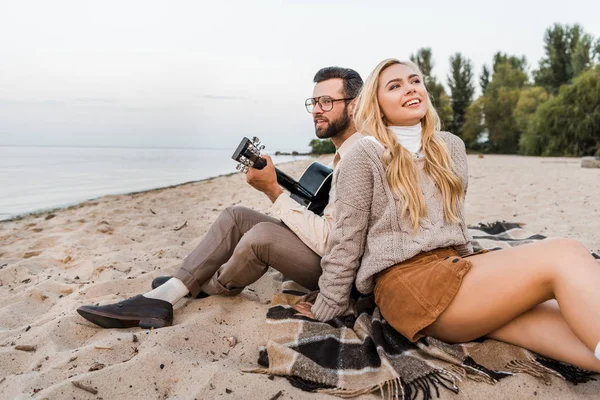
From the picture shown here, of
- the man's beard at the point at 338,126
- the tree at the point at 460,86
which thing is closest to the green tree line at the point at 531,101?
the tree at the point at 460,86

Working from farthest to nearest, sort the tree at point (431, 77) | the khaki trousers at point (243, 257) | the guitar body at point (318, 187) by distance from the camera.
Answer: the tree at point (431, 77) < the guitar body at point (318, 187) < the khaki trousers at point (243, 257)

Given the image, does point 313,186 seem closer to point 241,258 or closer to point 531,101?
point 241,258

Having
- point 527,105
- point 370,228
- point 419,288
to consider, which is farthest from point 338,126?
point 527,105

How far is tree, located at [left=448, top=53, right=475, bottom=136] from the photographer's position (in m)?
31.4

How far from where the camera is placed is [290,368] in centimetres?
186

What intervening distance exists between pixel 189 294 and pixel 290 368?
3.36 ft

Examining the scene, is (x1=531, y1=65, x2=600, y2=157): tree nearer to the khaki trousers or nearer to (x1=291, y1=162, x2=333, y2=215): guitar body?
(x1=291, y1=162, x2=333, y2=215): guitar body

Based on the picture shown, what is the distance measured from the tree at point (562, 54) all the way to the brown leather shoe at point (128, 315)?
30127 mm

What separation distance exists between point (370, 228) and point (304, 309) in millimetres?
593

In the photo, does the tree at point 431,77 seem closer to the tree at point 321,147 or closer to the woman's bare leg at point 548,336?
the tree at point 321,147

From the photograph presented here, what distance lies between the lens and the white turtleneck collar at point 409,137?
222 centimetres

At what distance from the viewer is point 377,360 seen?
6.48 feet

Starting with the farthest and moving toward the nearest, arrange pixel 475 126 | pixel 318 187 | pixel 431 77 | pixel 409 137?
pixel 431 77 < pixel 475 126 < pixel 318 187 < pixel 409 137

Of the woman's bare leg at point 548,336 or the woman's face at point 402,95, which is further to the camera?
the woman's face at point 402,95
